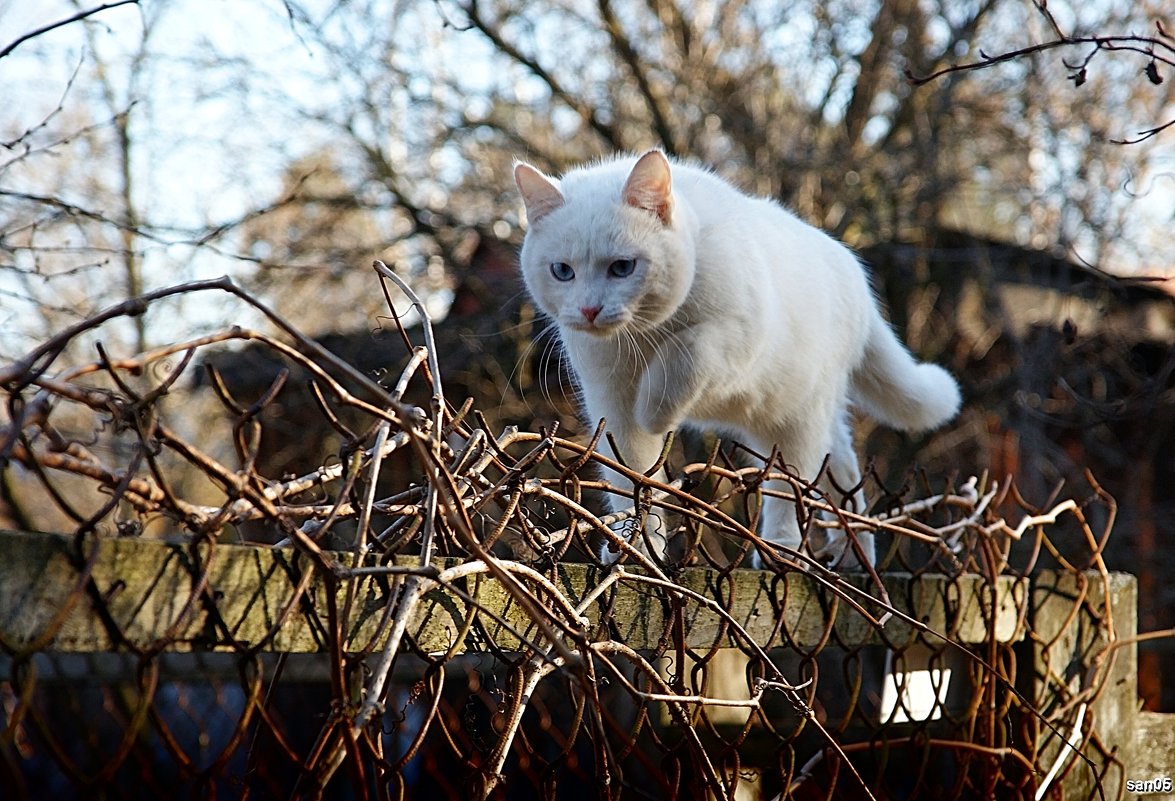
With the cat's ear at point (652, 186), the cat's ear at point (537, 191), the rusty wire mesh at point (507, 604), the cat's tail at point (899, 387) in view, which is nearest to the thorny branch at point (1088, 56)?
the rusty wire mesh at point (507, 604)

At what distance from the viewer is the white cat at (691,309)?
8.42 feet

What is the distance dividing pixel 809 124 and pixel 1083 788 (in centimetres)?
607

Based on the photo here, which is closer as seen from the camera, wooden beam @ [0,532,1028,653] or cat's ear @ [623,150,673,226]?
wooden beam @ [0,532,1028,653]

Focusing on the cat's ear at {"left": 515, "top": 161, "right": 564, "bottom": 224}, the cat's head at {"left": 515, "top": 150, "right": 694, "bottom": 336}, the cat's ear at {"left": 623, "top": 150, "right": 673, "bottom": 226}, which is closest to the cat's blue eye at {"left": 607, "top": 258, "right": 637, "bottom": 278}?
the cat's head at {"left": 515, "top": 150, "right": 694, "bottom": 336}

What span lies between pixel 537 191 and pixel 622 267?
1.09ft

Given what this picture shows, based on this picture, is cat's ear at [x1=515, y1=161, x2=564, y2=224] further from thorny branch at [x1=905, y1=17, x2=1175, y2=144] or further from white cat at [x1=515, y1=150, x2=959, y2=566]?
thorny branch at [x1=905, y1=17, x2=1175, y2=144]

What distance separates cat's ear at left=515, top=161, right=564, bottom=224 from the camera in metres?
2.75

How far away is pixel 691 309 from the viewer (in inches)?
104

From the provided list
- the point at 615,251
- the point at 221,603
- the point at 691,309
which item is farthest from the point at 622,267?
the point at 221,603

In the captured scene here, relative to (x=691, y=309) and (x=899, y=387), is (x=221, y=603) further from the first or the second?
(x=899, y=387)

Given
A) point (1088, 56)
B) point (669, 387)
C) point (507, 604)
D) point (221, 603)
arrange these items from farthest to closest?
point (669, 387) → point (1088, 56) → point (507, 604) → point (221, 603)

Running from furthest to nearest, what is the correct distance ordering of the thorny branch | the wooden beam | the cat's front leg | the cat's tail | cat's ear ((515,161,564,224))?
the cat's tail < cat's ear ((515,161,564,224)) < the cat's front leg < the thorny branch < the wooden beam

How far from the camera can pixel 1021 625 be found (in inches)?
81.3

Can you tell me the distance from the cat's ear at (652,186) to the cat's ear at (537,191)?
20cm
